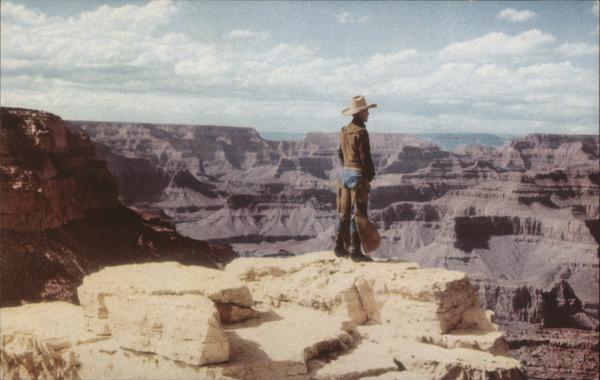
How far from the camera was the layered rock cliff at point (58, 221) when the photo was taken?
21828 millimetres

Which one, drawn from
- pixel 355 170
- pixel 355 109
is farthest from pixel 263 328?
pixel 355 109

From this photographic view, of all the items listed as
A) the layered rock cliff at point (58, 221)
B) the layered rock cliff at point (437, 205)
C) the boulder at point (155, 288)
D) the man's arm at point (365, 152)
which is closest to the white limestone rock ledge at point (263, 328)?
the boulder at point (155, 288)

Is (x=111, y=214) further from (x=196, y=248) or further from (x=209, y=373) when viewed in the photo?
(x=209, y=373)

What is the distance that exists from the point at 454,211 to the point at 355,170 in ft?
221

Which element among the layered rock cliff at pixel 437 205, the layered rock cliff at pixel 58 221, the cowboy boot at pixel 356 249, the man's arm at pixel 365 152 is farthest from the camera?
the layered rock cliff at pixel 437 205

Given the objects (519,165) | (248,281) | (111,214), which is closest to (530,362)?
(111,214)

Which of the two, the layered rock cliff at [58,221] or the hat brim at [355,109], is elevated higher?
the hat brim at [355,109]

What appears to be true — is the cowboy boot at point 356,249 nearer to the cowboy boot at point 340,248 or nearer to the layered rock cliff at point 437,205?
the cowboy boot at point 340,248

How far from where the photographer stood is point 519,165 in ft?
348

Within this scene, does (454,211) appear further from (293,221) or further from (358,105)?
(358,105)

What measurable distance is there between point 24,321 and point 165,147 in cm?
10574

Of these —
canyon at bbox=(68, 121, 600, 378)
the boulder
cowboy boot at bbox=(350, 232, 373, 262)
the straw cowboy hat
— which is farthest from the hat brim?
canyon at bbox=(68, 121, 600, 378)

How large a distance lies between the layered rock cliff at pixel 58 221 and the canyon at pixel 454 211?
23611 mm

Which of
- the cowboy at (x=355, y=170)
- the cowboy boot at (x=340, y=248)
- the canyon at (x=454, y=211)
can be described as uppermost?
the cowboy at (x=355, y=170)
